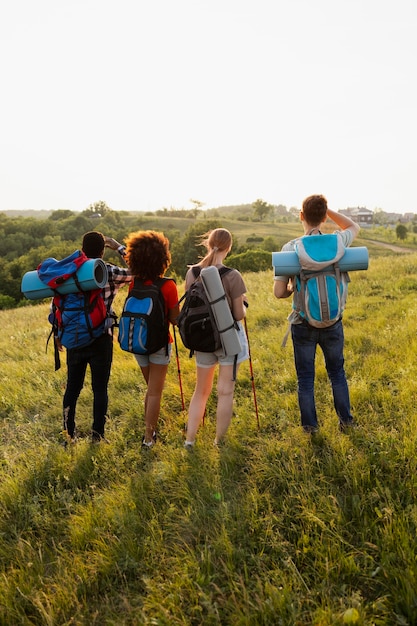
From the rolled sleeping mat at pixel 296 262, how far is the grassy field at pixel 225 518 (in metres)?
1.64

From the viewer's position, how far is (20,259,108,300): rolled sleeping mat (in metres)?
3.89

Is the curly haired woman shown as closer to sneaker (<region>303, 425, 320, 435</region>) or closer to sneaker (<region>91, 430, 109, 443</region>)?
sneaker (<region>91, 430, 109, 443</region>)

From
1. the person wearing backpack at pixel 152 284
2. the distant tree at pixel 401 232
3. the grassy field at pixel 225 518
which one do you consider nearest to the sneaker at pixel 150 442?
the person wearing backpack at pixel 152 284

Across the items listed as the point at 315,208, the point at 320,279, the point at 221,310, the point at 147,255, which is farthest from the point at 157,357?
the point at 315,208

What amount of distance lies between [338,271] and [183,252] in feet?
172

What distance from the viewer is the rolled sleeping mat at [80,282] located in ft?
12.8

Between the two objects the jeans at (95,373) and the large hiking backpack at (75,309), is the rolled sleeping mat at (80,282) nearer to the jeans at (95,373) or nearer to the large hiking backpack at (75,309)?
the large hiking backpack at (75,309)

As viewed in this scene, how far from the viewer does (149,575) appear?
8.38ft

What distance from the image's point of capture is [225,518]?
9.26ft

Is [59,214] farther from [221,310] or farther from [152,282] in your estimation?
[221,310]

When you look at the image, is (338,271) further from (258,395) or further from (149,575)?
(149,575)

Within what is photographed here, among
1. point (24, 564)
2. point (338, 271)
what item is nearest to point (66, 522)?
point (24, 564)

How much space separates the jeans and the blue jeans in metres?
2.08

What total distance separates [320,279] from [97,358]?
2.52m
